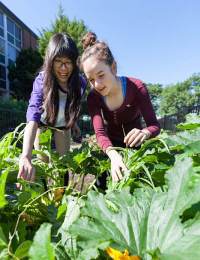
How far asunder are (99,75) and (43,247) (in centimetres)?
124

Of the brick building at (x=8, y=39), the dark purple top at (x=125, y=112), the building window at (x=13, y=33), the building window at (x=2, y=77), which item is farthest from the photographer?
the building window at (x=13, y=33)

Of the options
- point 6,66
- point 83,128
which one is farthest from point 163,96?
point 83,128

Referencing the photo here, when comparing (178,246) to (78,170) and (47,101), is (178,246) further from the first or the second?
(47,101)

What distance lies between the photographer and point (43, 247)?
49 cm

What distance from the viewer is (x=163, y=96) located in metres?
64.4

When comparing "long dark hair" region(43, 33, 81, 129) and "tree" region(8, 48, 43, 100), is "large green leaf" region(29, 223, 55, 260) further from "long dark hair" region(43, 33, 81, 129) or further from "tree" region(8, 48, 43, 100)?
"tree" region(8, 48, 43, 100)

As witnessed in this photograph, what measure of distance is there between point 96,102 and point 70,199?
1165 mm

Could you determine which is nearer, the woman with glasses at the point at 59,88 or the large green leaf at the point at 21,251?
the large green leaf at the point at 21,251

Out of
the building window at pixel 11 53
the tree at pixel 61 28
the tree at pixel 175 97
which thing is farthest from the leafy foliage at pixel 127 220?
the tree at pixel 175 97

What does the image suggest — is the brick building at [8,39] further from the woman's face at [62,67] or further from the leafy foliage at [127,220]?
the leafy foliage at [127,220]

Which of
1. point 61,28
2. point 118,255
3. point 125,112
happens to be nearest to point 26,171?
point 118,255

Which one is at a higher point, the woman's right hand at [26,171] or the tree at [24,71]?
the tree at [24,71]

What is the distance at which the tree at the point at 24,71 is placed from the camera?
2789 cm

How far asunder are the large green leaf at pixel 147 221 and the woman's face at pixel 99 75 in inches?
40.5
